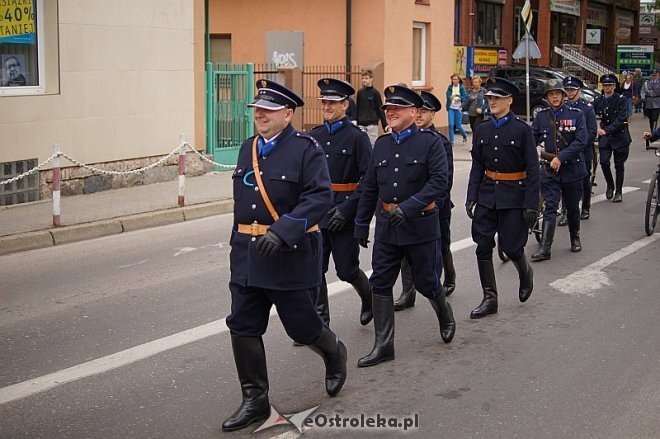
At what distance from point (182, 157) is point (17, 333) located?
21.7ft

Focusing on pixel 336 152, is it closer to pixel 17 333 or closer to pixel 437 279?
pixel 437 279

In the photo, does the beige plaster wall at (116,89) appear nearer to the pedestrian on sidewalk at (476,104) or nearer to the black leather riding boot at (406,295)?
the black leather riding boot at (406,295)

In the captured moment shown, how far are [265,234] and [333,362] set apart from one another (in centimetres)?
107

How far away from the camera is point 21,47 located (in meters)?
14.1

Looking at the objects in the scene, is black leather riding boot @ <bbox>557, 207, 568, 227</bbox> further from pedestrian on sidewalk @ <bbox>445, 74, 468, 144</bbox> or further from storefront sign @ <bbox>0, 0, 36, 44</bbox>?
pedestrian on sidewalk @ <bbox>445, 74, 468, 144</bbox>

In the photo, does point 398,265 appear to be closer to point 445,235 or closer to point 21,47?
point 445,235

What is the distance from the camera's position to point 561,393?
623 cm

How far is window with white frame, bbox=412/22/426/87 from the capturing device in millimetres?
26547

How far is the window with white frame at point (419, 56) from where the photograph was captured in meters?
26.5

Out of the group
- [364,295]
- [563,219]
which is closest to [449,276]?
[364,295]

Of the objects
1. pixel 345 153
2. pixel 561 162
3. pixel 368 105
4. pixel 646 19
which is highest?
pixel 646 19

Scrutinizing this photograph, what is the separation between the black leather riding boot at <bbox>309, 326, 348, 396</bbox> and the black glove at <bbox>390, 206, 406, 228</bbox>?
1.02 meters

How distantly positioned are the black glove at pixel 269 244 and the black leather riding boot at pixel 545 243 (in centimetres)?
591

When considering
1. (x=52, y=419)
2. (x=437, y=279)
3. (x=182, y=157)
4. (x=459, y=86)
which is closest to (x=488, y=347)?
(x=437, y=279)
